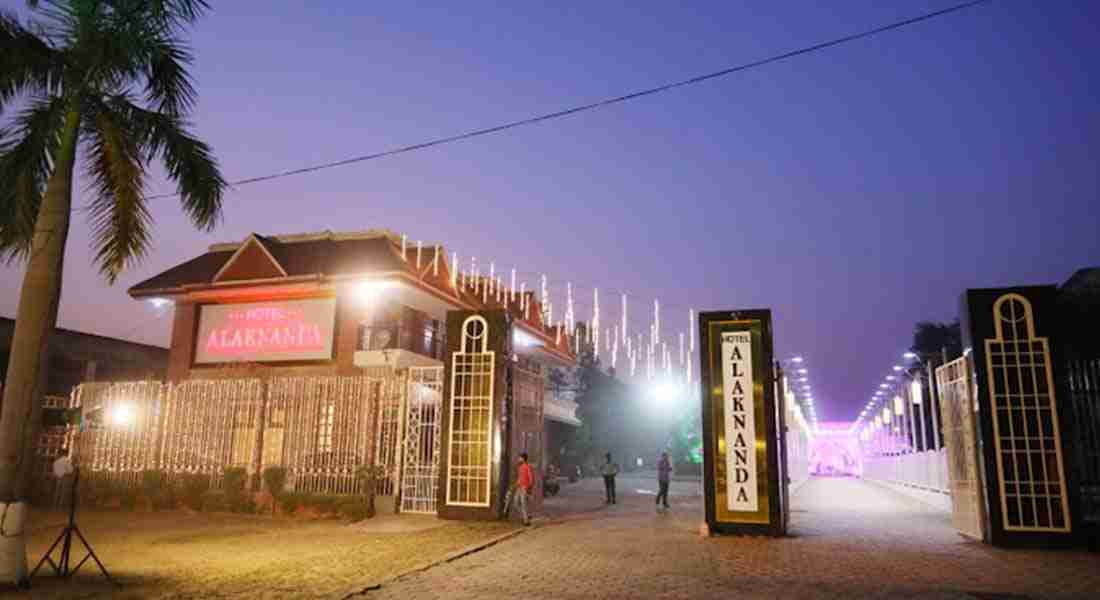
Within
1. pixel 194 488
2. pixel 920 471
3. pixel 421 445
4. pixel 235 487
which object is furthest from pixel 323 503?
pixel 920 471

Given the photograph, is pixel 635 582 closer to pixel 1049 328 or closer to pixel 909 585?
pixel 909 585

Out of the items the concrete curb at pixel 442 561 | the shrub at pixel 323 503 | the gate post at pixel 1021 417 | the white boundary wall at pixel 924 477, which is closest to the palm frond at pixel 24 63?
the concrete curb at pixel 442 561

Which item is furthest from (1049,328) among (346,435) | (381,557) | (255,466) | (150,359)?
(150,359)

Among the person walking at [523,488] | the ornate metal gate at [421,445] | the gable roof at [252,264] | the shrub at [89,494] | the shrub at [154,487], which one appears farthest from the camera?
the gable roof at [252,264]

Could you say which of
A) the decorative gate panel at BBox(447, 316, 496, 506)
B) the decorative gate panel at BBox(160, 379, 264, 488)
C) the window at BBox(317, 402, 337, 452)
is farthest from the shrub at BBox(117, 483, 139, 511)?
the decorative gate panel at BBox(447, 316, 496, 506)

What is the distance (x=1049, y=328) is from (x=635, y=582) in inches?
358

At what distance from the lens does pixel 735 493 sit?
45.6 ft

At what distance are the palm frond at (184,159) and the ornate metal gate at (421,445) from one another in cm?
718

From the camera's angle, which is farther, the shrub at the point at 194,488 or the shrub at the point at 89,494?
the shrub at the point at 89,494

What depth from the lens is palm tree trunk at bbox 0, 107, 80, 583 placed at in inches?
333

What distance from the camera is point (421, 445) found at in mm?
16797

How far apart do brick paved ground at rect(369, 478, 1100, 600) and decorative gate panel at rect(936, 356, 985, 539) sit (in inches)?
20.2

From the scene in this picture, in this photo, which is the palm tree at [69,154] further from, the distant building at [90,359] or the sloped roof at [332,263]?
the distant building at [90,359]

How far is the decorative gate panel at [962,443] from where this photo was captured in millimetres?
13203
